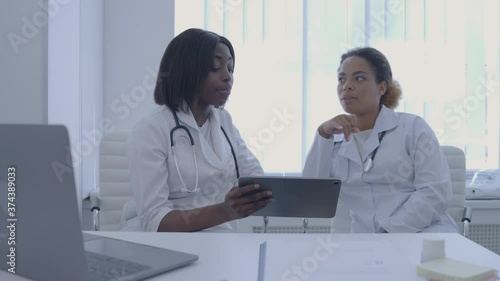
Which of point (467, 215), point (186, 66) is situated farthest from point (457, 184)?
point (186, 66)

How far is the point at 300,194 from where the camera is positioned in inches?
48.6

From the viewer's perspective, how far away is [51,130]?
64 centimetres

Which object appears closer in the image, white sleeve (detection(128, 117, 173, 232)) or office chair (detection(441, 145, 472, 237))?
white sleeve (detection(128, 117, 173, 232))

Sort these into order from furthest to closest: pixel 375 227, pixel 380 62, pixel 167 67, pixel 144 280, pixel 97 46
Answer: pixel 97 46 < pixel 380 62 < pixel 375 227 < pixel 167 67 < pixel 144 280

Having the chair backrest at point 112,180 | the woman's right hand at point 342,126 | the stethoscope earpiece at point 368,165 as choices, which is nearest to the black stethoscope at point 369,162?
the stethoscope earpiece at point 368,165

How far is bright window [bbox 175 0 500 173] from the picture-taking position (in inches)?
107

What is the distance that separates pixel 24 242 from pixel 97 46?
6.76 feet

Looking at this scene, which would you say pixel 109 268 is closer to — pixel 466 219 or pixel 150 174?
pixel 150 174

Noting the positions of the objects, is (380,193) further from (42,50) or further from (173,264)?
(42,50)

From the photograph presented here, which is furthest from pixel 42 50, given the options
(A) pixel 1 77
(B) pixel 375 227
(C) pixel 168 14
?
(B) pixel 375 227

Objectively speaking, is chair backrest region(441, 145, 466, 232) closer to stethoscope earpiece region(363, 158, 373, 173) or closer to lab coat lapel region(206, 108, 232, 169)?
stethoscope earpiece region(363, 158, 373, 173)

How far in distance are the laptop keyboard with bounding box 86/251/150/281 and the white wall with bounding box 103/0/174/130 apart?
6.18 ft

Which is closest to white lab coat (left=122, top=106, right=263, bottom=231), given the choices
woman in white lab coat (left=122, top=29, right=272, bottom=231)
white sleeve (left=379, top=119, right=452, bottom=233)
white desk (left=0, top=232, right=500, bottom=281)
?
woman in white lab coat (left=122, top=29, right=272, bottom=231)

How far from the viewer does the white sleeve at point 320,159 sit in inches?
77.7
